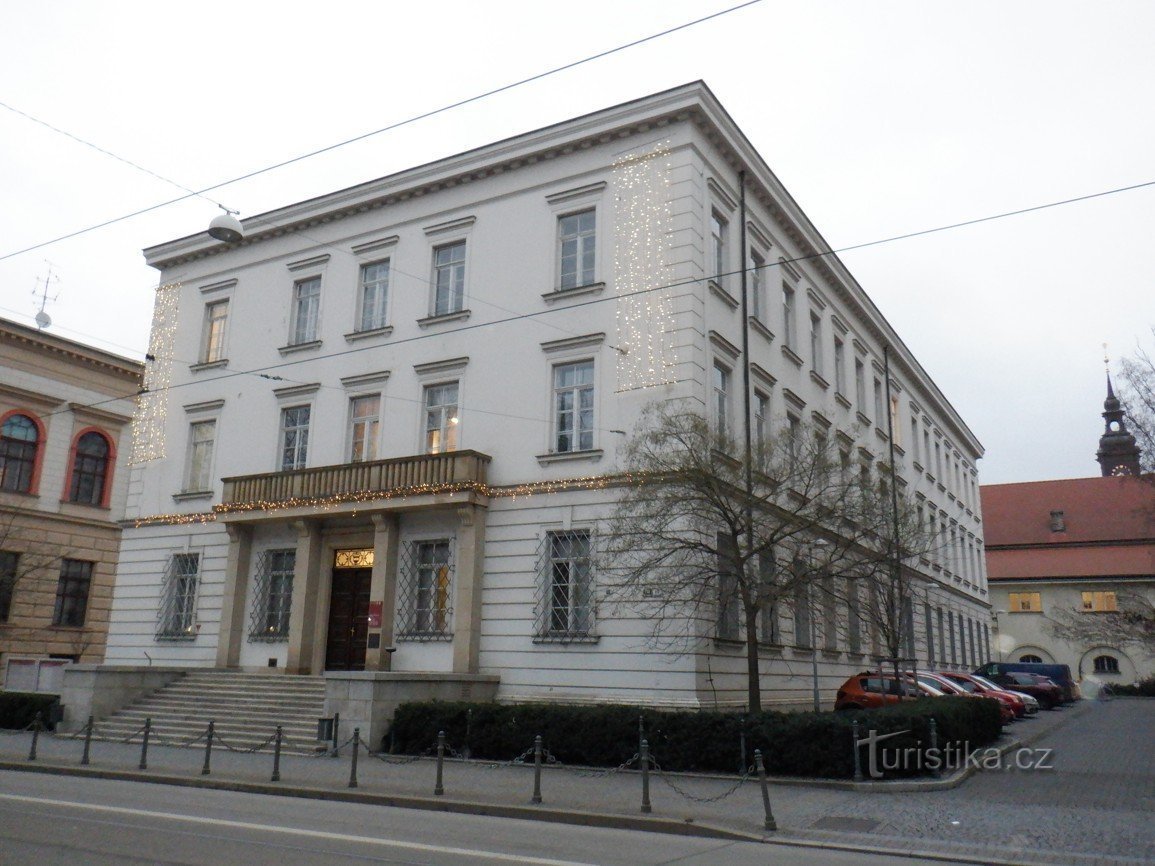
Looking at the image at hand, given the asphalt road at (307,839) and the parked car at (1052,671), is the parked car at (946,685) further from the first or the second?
the asphalt road at (307,839)

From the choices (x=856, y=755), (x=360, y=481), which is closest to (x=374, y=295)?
(x=360, y=481)

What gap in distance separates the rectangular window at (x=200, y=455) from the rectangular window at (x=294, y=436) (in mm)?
2849

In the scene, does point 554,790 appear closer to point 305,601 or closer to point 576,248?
point 305,601

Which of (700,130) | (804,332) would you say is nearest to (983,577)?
(804,332)

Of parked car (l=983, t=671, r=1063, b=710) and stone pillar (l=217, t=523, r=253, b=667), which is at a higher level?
stone pillar (l=217, t=523, r=253, b=667)

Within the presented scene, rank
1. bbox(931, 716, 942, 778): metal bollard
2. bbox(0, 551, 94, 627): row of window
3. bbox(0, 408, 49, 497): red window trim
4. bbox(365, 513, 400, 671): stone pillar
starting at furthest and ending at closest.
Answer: bbox(0, 551, 94, 627): row of window < bbox(0, 408, 49, 497): red window trim < bbox(365, 513, 400, 671): stone pillar < bbox(931, 716, 942, 778): metal bollard

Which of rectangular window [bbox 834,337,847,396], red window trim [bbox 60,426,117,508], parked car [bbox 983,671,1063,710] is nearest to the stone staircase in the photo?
rectangular window [bbox 834,337,847,396]

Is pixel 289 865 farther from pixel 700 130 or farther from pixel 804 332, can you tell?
pixel 804 332

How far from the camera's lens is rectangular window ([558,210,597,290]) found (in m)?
24.4

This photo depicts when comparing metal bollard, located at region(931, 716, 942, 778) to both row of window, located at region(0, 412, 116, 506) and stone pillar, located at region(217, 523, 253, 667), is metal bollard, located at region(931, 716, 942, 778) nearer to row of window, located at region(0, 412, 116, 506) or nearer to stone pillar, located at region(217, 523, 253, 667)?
stone pillar, located at region(217, 523, 253, 667)

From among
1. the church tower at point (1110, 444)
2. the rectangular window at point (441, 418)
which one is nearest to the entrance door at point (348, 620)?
the rectangular window at point (441, 418)

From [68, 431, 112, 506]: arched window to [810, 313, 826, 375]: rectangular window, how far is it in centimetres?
3154

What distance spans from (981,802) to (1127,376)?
21644 millimetres

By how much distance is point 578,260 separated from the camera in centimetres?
2458
